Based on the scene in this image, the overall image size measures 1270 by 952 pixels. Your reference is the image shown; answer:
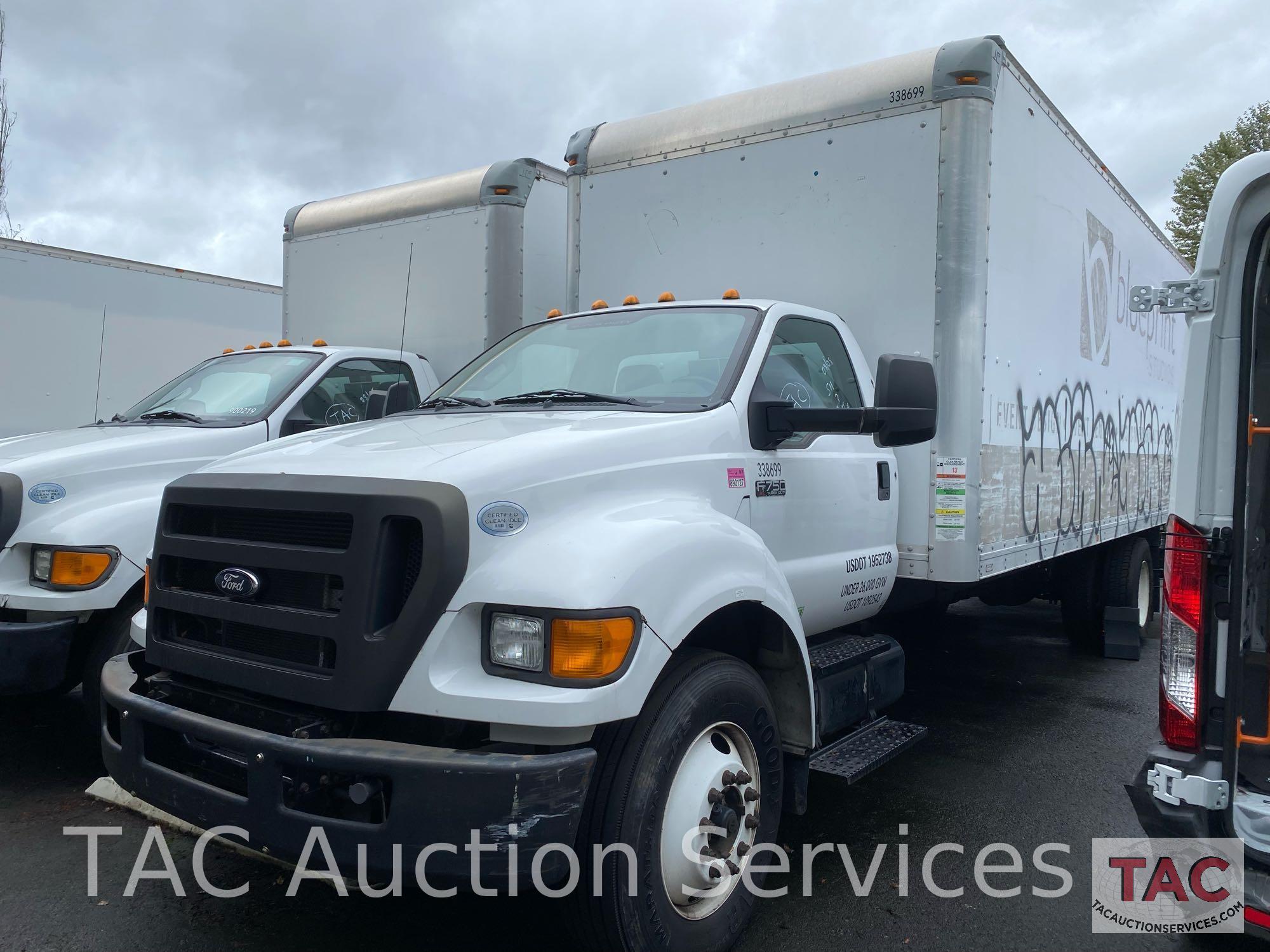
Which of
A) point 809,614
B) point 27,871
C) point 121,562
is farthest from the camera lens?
point 121,562

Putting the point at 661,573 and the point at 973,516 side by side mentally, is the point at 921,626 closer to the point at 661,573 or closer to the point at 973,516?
the point at 973,516

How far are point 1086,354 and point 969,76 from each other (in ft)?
8.42

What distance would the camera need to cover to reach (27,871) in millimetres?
3590

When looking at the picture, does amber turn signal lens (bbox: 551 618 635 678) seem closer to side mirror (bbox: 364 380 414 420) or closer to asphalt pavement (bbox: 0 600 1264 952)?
asphalt pavement (bbox: 0 600 1264 952)

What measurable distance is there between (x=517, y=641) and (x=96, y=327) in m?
8.83

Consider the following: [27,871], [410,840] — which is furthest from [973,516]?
[27,871]

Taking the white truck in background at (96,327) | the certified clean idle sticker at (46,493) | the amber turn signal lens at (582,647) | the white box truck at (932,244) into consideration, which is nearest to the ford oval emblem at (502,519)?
the amber turn signal lens at (582,647)

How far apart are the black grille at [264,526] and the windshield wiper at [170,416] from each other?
2546mm

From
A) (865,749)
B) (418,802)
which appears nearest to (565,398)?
(418,802)

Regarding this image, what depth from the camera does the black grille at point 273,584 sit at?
267 cm

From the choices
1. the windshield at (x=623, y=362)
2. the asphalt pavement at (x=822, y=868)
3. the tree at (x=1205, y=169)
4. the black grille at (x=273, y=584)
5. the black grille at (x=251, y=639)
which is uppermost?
the tree at (x=1205, y=169)

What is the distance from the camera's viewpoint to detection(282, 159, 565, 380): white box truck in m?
6.55

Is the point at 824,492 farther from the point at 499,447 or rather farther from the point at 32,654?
the point at 32,654

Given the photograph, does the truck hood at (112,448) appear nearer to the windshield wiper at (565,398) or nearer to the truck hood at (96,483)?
the truck hood at (96,483)
